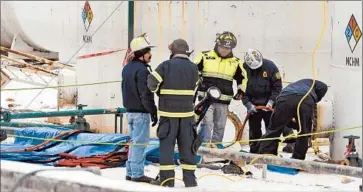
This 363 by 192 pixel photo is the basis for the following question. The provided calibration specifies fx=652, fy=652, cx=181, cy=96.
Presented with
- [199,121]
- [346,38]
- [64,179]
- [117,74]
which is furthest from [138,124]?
[117,74]

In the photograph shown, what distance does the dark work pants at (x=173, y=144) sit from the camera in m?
6.42

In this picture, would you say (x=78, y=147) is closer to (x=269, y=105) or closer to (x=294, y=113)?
(x=269, y=105)

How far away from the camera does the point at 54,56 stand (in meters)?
16.0

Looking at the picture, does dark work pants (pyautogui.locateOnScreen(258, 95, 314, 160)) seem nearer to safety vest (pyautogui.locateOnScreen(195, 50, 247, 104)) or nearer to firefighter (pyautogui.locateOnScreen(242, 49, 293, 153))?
firefighter (pyautogui.locateOnScreen(242, 49, 293, 153))

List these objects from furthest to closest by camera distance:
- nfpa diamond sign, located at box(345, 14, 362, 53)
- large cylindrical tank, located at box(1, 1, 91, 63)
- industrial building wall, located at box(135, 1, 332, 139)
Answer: large cylindrical tank, located at box(1, 1, 91, 63), industrial building wall, located at box(135, 1, 332, 139), nfpa diamond sign, located at box(345, 14, 362, 53)

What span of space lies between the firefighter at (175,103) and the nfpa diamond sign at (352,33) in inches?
99.9

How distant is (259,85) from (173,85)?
8.47 feet

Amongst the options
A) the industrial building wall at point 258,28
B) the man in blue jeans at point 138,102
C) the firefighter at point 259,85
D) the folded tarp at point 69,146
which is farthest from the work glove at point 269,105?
the man in blue jeans at point 138,102

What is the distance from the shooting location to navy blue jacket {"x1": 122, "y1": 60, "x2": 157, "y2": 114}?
684cm

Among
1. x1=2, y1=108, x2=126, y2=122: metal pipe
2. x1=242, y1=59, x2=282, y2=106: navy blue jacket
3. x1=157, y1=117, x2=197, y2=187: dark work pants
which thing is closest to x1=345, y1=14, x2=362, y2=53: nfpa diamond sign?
x1=242, y1=59, x2=282, y2=106: navy blue jacket

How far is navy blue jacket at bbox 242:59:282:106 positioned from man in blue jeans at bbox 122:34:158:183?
Answer: 2.08 m

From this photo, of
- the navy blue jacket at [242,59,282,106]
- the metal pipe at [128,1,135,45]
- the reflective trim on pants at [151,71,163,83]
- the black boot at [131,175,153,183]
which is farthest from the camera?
the metal pipe at [128,1,135,45]

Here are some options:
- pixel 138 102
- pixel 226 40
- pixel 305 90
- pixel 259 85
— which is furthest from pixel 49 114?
pixel 305 90

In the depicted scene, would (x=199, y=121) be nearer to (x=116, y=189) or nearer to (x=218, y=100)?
(x=218, y=100)
